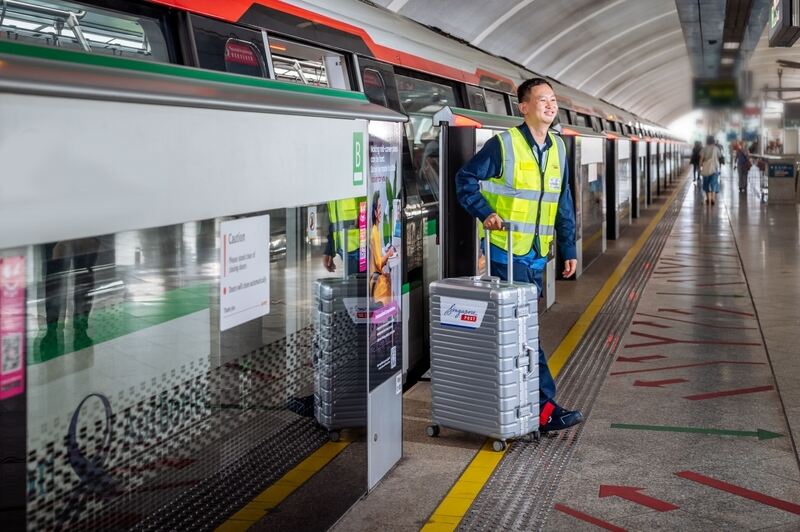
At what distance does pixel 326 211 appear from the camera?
3691 mm

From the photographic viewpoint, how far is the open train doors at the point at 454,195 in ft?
19.4

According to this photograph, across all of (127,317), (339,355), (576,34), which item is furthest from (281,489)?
(576,34)

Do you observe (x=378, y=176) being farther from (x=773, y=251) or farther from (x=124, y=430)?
(x=773, y=251)

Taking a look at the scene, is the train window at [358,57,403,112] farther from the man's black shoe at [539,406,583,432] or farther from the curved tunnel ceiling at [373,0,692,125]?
the curved tunnel ceiling at [373,0,692,125]

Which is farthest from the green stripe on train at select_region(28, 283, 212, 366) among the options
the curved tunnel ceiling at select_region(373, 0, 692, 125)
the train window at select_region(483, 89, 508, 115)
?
the curved tunnel ceiling at select_region(373, 0, 692, 125)

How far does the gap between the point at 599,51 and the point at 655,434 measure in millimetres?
18488

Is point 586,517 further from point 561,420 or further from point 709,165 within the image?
point 709,165

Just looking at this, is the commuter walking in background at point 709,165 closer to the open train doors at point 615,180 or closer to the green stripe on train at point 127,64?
the open train doors at point 615,180

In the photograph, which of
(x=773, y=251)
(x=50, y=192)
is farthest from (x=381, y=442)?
(x=773, y=251)

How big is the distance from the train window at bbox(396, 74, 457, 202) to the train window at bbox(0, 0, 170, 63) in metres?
2.38

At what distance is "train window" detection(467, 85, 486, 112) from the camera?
30.2 feet

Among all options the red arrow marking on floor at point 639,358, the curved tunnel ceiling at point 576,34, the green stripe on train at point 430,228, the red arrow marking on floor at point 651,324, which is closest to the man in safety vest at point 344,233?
Result: the green stripe on train at point 430,228

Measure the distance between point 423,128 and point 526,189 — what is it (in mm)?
2326

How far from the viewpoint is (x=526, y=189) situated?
524 centimetres
